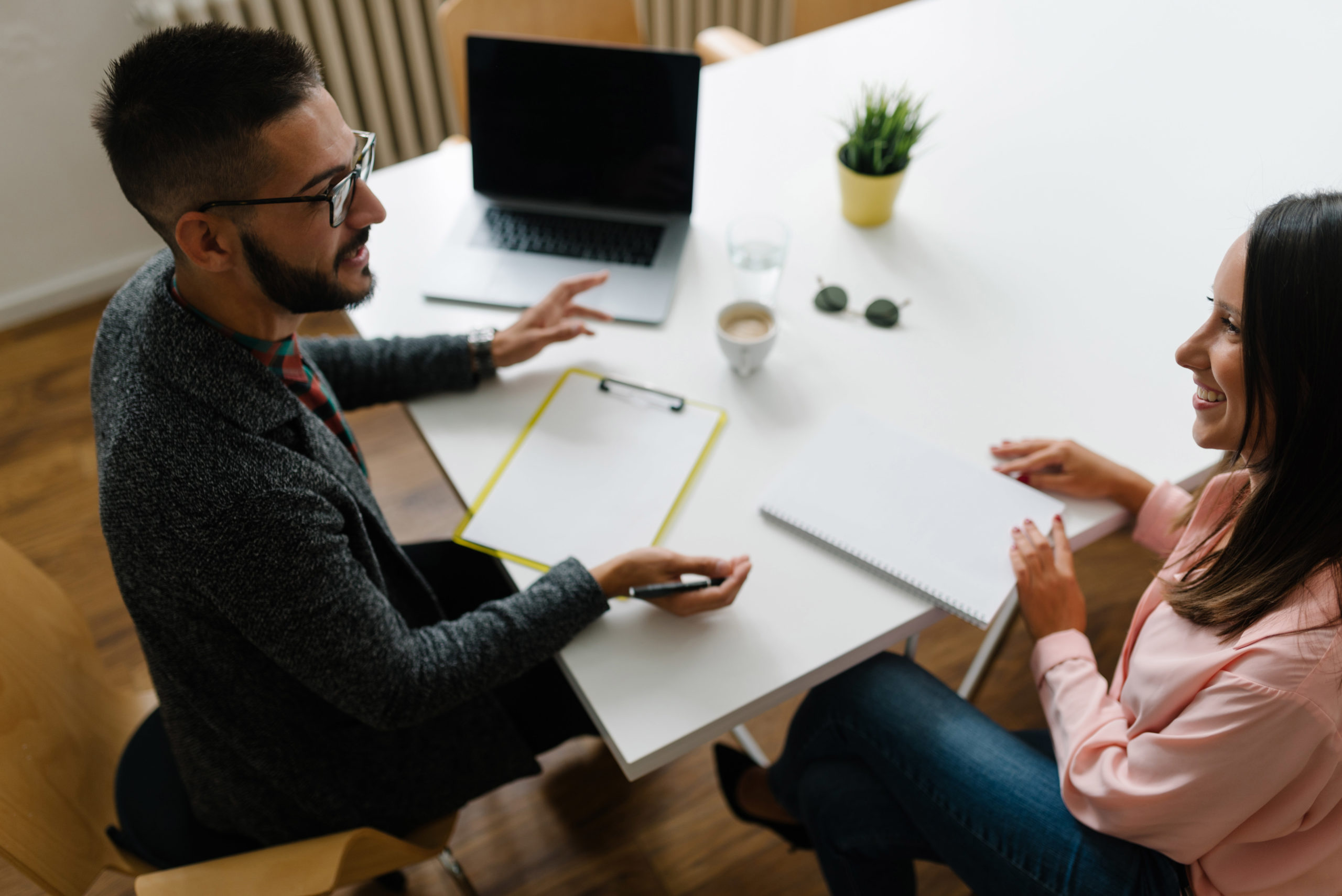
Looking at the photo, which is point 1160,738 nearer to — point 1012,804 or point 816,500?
point 1012,804

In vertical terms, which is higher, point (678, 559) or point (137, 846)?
point (678, 559)

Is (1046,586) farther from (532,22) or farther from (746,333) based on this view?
(532,22)

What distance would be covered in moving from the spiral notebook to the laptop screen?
548 mm

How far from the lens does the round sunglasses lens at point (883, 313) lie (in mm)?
1303

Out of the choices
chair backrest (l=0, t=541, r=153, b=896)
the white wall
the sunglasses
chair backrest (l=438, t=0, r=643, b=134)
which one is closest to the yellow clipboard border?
the sunglasses

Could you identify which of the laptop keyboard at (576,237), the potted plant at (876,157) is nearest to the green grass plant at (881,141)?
the potted plant at (876,157)

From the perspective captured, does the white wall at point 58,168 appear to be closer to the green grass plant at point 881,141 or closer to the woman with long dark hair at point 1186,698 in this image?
the green grass plant at point 881,141

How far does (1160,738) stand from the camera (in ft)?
2.78

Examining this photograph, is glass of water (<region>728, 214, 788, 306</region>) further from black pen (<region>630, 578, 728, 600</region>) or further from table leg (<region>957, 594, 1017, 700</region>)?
table leg (<region>957, 594, 1017, 700</region>)

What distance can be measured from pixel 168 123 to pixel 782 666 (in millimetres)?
799

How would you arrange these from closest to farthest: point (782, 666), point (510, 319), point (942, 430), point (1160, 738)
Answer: point (1160, 738) < point (782, 666) < point (942, 430) < point (510, 319)

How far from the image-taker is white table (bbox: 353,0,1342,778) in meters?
1.00

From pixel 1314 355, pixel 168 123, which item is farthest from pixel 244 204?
pixel 1314 355

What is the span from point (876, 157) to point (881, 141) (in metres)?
0.03
